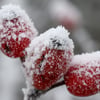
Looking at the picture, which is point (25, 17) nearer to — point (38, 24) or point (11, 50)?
point (11, 50)

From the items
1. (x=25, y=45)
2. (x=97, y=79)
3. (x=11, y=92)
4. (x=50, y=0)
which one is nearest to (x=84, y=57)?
(x=97, y=79)

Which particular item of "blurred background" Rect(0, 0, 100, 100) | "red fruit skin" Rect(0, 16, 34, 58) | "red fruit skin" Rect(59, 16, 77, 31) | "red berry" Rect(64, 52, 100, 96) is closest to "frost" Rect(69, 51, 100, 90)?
"red berry" Rect(64, 52, 100, 96)

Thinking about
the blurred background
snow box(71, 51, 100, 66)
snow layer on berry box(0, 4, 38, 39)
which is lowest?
the blurred background

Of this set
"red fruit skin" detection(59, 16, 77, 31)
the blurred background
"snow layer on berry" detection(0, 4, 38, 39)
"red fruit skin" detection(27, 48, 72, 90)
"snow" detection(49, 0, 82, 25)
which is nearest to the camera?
"red fruit skin" detection(27, 48, 72, 90)

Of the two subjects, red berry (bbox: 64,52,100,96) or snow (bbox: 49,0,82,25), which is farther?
snow (bbox: 49,0,82,25)

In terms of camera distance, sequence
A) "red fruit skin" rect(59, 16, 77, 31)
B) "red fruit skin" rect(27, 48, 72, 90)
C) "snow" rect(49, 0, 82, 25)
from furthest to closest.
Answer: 1. "snow" rect(49, 0, 82, 25)
2. "red fruit skin" rect(59, 16, 77, 31)
3. "red fruit skin" rect(27, 48, 72, 90)

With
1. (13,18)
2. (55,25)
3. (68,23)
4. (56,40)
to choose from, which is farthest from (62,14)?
(56,40)

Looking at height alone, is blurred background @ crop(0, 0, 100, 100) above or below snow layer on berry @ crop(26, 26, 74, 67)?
below

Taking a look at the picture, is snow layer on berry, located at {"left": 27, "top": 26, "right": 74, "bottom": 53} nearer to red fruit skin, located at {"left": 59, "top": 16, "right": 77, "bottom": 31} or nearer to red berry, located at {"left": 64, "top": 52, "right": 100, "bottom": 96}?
red berry, located at {"left": 64, "top": 52, "right": 100, "bottom": 96}

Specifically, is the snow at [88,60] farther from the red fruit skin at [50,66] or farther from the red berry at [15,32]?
the red berry at [15,32]
